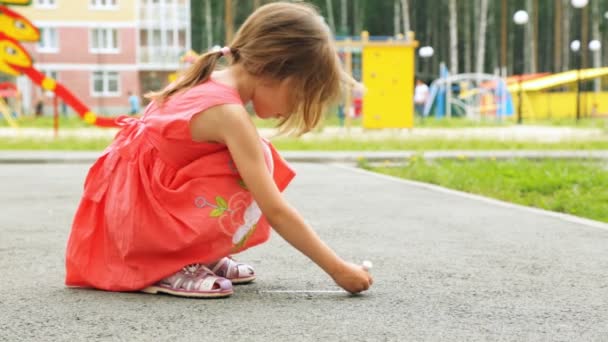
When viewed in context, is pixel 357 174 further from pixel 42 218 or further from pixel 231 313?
pixel 231 313

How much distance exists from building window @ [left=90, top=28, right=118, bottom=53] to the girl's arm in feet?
168

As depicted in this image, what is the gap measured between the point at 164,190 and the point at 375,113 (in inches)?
743

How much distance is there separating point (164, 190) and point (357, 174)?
701cm

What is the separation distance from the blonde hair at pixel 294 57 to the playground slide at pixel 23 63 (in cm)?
1401

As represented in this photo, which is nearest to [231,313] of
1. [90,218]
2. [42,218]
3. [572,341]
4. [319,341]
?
[319,341]

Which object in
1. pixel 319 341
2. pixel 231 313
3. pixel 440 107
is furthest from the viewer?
pixel 440 107

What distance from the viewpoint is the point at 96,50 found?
52656mm

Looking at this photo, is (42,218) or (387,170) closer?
(42,218)

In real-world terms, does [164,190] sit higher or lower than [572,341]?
higher

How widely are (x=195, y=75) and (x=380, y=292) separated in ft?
3.28

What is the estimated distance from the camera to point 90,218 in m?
3.24

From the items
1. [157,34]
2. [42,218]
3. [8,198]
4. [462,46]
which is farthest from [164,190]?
[462,46]

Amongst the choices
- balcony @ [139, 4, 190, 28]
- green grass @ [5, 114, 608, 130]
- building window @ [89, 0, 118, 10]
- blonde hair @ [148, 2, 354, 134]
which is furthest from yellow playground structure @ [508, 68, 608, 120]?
blonde hair @ [148, 2, 354, 134]

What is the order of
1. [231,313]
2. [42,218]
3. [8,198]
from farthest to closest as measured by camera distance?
[8,198] < [42,218] < [231,313]
